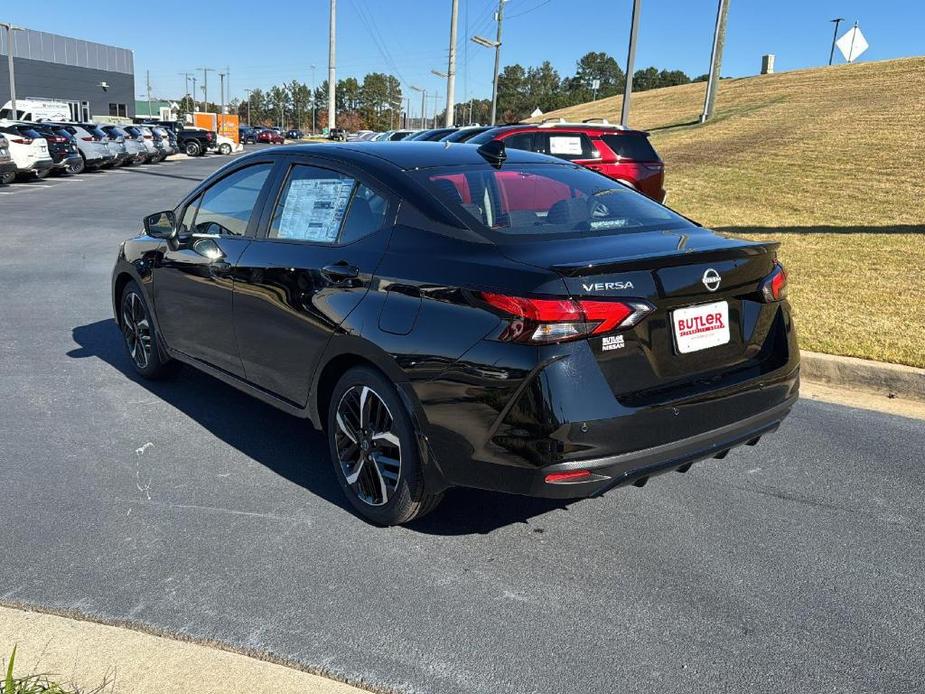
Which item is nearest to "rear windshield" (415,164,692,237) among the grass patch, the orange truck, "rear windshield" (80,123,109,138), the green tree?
the grass patch

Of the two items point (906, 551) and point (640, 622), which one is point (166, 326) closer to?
point (640, 622)

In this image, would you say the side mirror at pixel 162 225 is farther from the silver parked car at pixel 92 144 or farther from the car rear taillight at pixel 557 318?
the silver parked car at pixel 92 144

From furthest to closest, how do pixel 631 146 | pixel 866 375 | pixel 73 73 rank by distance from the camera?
pixel 73 73
pixel 631 146
pixel 866 375

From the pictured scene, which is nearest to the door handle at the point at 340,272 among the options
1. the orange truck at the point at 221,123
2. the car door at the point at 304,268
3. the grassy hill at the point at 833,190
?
the car door at the point at 304,268

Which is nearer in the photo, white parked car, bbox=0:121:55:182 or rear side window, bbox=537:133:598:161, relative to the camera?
rear side window, bbox=537:133:598:161

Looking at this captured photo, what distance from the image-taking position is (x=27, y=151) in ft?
76.9

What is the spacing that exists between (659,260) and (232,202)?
102 inches

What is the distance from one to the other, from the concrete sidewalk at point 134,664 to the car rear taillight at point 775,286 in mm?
2267

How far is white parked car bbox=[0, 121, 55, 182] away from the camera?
2314 cm

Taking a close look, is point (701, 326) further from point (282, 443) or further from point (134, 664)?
point (282, 443)

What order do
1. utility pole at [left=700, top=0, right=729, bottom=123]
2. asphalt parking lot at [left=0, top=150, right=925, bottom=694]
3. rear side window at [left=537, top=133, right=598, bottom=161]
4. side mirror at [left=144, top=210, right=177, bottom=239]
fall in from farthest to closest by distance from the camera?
utility pole at [left=700, top=0, right=729, bottom=123], rear side window at [left=537, top=133, right=598, bottom=161], side mirror at [left=144, top=210, right=177, bottom=239], asphalt parking lot at [left=0, top=150, right=925, bottom=694]

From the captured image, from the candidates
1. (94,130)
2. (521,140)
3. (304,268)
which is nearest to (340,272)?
(304,268)

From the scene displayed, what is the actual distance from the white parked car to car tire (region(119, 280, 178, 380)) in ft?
65.5

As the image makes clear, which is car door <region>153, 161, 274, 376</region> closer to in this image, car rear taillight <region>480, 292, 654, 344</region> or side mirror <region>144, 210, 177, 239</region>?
side mirror <region>144, 210, 177, 239</region>
